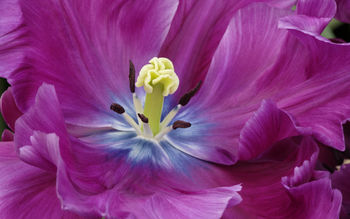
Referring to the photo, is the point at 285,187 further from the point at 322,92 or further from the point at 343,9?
the point at 343,9

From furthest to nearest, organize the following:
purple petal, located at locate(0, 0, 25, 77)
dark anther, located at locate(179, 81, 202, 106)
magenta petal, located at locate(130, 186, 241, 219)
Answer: dark anther, located at locate(179, 81, 202, 106) < purple petal, located at locate(0, 0, 25, 77) < magenta petal, located at locate(130, 186, 241, 219)

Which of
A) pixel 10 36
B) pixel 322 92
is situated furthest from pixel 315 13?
pixel 10 36

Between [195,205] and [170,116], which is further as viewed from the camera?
[170,116]

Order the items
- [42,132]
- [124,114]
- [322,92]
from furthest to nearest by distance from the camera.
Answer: [124,114] < [322,92] < [42,132]

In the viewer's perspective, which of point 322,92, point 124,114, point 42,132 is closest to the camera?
point 42,132

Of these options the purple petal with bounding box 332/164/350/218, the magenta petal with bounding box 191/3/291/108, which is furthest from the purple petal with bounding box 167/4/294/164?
the purple petal with bounding box 332/164/350/218

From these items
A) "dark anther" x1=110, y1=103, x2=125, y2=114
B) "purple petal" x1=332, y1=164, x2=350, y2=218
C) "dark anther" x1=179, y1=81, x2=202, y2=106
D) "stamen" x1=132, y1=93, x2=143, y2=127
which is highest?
"dark anther" x1=179, y1=81, x2=202, y2=106

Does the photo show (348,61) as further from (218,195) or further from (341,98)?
(218,195)

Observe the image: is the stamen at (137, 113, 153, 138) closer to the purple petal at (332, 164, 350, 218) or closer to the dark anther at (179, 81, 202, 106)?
the dark anther at (179, 81, 202, 106)

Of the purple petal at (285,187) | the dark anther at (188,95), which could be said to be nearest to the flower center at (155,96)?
the dark anther at (188,95)

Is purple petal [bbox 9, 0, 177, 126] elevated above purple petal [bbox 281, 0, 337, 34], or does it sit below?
→ below
